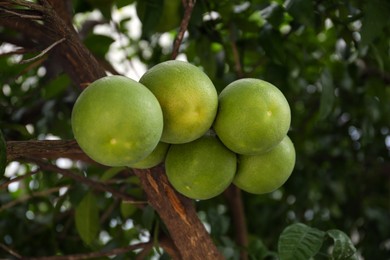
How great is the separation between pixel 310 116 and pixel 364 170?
55cm

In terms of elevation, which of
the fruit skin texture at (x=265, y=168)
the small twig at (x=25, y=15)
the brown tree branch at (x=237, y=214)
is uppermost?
the small twig at (x=25, y=15)

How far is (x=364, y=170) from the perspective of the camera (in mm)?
2688

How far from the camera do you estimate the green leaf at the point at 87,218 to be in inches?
65.8

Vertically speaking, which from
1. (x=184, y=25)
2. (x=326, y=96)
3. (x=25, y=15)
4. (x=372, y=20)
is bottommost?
(x=326, y=96)

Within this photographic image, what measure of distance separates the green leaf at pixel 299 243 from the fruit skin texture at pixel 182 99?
35 cm

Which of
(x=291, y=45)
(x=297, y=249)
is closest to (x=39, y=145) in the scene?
(x=297, y=249)

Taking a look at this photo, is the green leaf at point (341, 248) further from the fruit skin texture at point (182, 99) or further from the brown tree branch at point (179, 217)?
the fruit skin texture at point (182, 99)

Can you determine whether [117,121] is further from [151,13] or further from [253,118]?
[151,13]

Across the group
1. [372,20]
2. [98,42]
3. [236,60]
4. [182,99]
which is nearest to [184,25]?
[182,99]

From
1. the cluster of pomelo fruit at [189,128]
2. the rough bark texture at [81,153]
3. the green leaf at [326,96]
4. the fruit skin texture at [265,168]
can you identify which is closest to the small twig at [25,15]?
the rough bark texture at [81,153]

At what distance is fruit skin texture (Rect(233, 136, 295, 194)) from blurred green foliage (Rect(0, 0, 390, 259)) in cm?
35

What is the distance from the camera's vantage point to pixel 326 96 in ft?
5.55

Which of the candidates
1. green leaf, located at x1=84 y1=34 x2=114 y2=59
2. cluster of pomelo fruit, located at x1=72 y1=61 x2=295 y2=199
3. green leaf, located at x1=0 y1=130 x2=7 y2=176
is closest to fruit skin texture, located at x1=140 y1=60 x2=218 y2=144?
cluster of pomelo fruit, located at x1=72 y1=61 x2=295 y2=199

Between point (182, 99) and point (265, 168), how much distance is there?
10.8 inches
